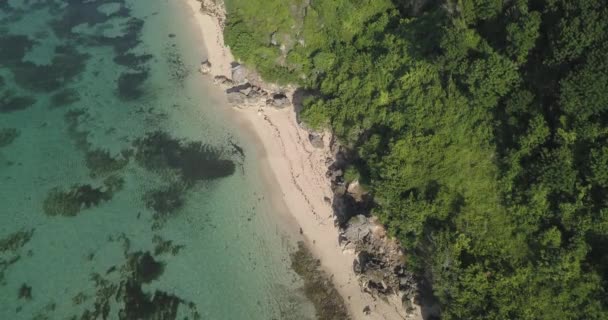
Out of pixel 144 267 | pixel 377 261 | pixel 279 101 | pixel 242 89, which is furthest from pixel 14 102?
pixel 377 261

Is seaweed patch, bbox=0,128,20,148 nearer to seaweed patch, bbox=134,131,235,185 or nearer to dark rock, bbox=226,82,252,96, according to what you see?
seaweed patch, bbox=134,131,235,185

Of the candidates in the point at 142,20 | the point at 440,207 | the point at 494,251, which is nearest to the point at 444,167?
the point at 440,207

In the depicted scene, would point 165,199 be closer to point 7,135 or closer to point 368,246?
point 368,246

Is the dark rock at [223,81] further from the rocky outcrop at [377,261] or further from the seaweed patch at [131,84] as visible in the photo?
the rocky outcrop at [377,261]

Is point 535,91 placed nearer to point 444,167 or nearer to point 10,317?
point 444,167

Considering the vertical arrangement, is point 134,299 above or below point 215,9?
below

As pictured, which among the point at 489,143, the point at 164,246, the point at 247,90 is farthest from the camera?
the point at 247,90

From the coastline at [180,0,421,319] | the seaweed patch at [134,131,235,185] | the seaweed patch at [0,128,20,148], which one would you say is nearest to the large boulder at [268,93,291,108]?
the coastline at [180,0,421,319]
